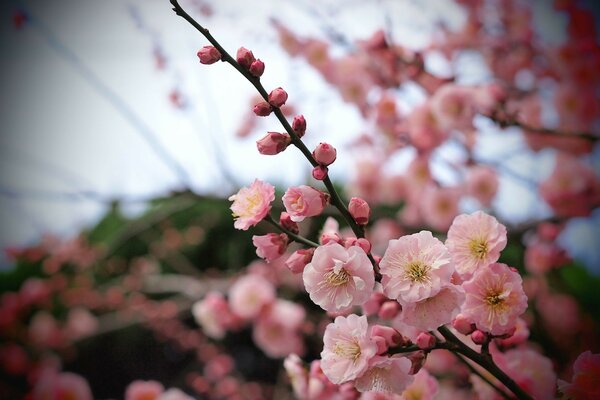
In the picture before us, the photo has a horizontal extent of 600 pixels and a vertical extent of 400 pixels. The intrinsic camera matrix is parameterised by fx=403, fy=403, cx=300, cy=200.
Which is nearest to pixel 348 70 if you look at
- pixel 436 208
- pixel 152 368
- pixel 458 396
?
pixel 436 208

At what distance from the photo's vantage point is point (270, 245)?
2.84ft

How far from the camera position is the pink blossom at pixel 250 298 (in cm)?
232

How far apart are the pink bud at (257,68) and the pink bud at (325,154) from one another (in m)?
0.20

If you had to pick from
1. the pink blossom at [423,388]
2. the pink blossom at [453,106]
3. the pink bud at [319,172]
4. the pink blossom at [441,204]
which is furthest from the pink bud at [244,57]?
the pink blossom at [441,204]

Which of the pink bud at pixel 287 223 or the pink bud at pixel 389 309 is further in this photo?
the pink bud at pixel 389 309

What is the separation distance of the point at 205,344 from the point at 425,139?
345 cm

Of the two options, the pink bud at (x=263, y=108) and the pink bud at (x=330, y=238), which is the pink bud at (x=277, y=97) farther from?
the pink bud at (x=330, y=238)

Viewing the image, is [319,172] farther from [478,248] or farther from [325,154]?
[478,248]

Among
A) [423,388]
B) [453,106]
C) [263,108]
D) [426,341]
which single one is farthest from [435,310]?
[453,106]

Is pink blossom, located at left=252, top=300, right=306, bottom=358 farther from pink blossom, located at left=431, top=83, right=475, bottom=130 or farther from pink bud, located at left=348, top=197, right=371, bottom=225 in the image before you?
pink bud, located at left=348, top=197, right=371, bottom=225

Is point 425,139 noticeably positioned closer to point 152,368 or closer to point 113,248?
point 113,248

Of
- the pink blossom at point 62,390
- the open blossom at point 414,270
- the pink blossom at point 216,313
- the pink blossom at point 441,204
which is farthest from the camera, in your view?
the pink blossom at point 441,204

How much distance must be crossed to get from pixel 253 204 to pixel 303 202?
117 millimetres

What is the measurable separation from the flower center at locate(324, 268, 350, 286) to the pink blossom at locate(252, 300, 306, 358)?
1.58 m
